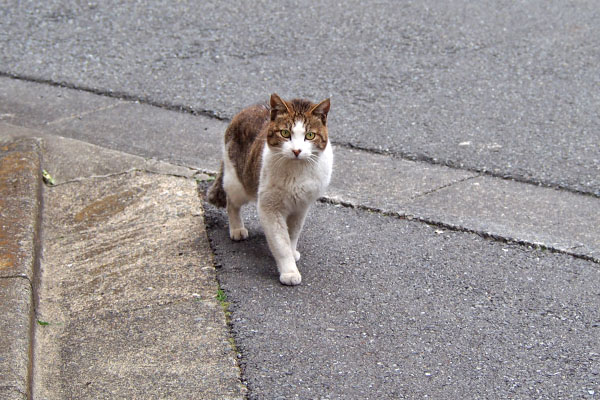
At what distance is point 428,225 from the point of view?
4191 mm

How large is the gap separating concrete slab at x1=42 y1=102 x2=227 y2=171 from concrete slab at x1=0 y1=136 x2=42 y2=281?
471 millimetres

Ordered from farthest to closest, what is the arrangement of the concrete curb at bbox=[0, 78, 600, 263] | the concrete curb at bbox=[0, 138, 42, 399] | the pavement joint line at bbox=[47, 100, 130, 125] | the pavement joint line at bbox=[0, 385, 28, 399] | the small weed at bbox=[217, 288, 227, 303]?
the pavement joint line at bbox=[47, 100, 130, 125], the concrete curb at bbox=[0, 78, 600, 263], the small weed at bbox=[217, 288, 227, 303], the concrete curb at bbox=[0, 138, 42, 399], the pavement joint line at bbox=[0, 385, 28, 399]

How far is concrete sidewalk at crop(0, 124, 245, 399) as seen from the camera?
298cm

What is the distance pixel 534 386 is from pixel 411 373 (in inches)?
17.9

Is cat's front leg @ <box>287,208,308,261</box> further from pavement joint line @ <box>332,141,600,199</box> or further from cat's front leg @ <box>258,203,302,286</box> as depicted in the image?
Answer: pavement joint line @ <box>332,141,600,199</box>

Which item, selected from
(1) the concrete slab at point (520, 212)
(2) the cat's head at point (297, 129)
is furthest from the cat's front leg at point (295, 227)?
(1) the concrete slab at point (520, 212)

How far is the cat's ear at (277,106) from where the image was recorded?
3.53 meters

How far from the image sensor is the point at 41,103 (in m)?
5.78

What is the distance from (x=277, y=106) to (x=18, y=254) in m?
1.38

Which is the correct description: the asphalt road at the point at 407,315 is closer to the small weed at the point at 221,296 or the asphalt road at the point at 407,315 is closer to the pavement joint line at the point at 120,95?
the small weed at the point at 221,296

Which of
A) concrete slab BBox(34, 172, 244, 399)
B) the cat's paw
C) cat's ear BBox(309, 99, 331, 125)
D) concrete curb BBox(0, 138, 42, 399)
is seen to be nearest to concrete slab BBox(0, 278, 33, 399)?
concrete curb BBox(0, 138, 42, 399)

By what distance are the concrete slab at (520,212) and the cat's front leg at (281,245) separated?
3.12ft

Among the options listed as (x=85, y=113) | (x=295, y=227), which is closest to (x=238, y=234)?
(x=295, y=227)

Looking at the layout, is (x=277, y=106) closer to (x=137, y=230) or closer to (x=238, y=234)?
(x=238, y=234)
